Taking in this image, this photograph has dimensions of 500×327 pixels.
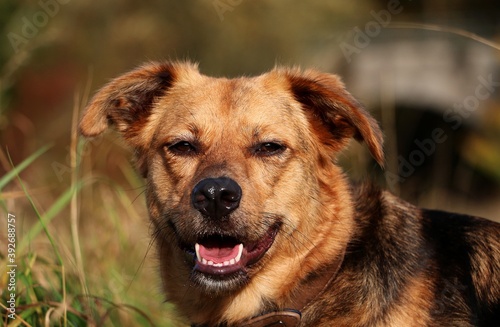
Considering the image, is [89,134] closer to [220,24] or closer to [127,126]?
[127,126]

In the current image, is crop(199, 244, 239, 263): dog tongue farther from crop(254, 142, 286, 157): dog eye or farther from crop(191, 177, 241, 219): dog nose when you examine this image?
crop(254, 142, 286, 157): dog eye

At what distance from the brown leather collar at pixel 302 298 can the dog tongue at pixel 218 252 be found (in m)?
0.37

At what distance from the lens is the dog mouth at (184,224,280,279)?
3.87 m

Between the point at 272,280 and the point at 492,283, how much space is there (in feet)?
3.98

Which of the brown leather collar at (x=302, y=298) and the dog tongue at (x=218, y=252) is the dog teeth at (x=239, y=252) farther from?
the brown leather collar at (x=302, y=298)

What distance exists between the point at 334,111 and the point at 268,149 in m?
0.46

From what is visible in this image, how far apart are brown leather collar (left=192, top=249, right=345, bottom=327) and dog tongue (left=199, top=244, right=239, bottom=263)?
371mm

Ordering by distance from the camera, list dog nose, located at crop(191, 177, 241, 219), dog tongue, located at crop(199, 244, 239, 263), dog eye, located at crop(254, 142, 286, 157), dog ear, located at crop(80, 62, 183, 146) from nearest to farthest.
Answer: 1. dog nose, located at crop(191, 177, 241, 219)
2. dog tongue, located at crop(199, 244, 239, 263)
3. dog eye, located at crop(254, 142, 286, 157)
4. dog ear, located at crop(80, 62, 183, 146)

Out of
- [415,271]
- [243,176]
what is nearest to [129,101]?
[243,176]

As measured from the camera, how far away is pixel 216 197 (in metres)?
3.76

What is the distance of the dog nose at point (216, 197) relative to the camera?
3.74 m

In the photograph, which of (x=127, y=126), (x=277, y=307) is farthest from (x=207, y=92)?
(x=277, y=307)

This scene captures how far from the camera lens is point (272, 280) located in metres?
4.11

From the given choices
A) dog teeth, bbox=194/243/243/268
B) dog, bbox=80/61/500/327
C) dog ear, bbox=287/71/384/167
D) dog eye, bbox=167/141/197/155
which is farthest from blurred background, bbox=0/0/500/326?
dog eye, bbox=167/141/197/155
